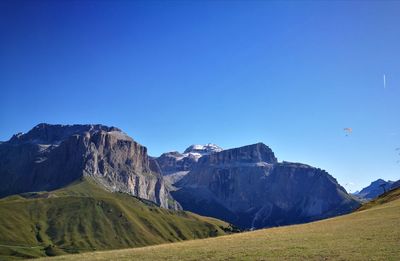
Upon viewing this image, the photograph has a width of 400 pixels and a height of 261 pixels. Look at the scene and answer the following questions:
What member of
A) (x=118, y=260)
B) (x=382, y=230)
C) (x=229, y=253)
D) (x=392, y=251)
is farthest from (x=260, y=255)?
(x=382, y=230)

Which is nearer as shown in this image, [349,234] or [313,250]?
[313,250]

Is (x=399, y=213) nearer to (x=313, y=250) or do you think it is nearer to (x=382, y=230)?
(x=382, y=230)

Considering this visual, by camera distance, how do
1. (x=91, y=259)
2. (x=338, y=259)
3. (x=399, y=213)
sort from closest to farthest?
(x=338, y=259) → (x=91, y=259) → (x=399, y=213)

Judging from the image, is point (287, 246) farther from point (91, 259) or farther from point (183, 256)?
point (91, 259)

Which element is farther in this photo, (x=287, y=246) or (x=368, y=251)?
(x=287, y=246)

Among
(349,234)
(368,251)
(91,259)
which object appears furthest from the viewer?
(349,234)

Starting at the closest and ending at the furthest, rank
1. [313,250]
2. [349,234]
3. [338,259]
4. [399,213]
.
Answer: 1. [338,259]
2. [313,250]
3. [349,234]
4. [399,213]

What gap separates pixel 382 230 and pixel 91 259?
37898 mm

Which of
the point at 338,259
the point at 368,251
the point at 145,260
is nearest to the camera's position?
the point at 338,259

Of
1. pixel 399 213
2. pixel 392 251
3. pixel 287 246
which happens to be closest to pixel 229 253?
pixel 287 246

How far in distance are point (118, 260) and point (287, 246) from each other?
19.7m

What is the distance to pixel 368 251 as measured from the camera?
131ft

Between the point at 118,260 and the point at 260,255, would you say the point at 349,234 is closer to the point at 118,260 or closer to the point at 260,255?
the point at 260,255

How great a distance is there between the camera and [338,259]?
37094 mm
